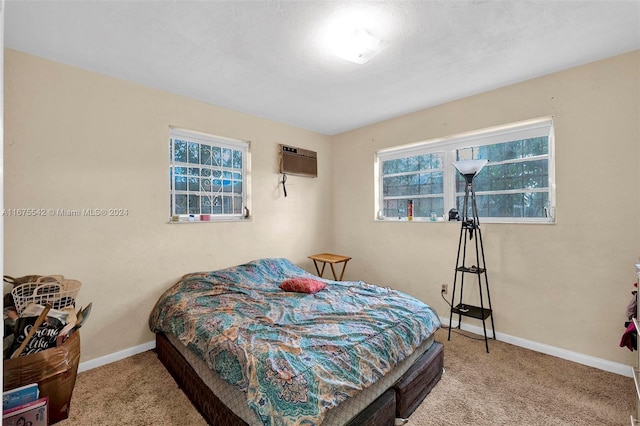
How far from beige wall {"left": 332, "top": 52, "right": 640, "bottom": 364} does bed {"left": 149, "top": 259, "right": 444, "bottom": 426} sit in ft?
3.61

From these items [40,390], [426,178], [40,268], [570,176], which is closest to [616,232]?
[570,176]

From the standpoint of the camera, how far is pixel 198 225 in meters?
3.10

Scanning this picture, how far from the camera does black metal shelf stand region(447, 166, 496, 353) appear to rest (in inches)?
111

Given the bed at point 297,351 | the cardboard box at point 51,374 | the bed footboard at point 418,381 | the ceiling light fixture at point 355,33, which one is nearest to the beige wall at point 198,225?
the bed at point 297,351

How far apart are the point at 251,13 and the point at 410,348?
2.36m

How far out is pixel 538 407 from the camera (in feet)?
6.39

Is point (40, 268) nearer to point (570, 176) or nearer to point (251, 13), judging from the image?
point (251, 13)

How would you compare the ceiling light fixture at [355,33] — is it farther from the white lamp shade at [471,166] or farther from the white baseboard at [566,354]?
the white baseboard at [566,354]

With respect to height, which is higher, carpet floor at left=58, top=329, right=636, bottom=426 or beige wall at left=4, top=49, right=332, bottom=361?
beige wall at left=4, top=49, right=332, bottom=361

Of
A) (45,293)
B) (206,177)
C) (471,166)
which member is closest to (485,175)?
(471,166)

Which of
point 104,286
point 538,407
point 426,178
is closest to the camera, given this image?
point 538,407

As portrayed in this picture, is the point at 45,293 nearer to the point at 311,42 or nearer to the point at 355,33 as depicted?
the point at 311,42

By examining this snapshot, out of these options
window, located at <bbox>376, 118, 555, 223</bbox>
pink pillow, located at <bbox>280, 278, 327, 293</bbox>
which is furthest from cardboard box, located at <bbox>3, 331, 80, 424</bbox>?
window, located at <bbox>376, 118, 555, 223</bbox>

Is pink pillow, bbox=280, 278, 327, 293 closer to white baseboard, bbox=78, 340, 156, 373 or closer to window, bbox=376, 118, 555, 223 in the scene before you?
white baseboard, bbox=78, 340, 156, 373
